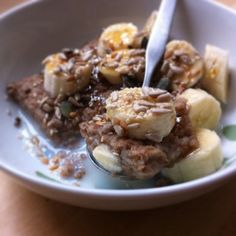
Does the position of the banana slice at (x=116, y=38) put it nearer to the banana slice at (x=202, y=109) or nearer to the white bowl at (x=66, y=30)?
the white bowl at (x=66, y=30)

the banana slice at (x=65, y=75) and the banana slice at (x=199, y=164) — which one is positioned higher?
the banana slice at (x=65, y=75)

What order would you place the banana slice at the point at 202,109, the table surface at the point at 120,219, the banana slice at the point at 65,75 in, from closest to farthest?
the table surface at the point at 120,219
the banana slice at the point at 202,109
the banana slice at the point at 65,75

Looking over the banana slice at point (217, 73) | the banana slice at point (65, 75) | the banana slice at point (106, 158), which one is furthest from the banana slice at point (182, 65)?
the banana slice at point (106, 158)

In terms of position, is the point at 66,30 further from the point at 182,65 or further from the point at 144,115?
the point at 144,115

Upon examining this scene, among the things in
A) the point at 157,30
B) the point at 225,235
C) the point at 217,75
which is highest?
the point at 157,30

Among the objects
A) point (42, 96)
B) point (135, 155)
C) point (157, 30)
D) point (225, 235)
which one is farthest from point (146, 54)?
point (225, 235)

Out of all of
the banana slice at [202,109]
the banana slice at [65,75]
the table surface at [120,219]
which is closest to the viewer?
the table surface at [120,219]

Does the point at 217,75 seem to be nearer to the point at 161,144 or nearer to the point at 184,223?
the point at 161,144
